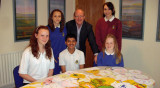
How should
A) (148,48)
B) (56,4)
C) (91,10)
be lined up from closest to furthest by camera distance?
(148,48), (56,4), (91,10)

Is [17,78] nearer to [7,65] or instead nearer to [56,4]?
[7,65]

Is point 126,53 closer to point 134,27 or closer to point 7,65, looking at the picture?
point 134,27

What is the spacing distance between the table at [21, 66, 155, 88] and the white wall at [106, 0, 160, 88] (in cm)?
148

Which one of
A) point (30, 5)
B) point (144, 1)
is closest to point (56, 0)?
point (30, 5)

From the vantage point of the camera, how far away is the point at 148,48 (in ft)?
11.3

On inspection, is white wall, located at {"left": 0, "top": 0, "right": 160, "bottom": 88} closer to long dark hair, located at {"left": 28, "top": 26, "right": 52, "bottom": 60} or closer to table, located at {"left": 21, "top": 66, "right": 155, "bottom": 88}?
long dark hair, located at {"left": 28, "top": 26, "right": 52, "bottom": 60}

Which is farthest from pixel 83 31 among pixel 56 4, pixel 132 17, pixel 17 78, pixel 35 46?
pixel 56 4

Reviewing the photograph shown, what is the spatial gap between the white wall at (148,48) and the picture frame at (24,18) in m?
1.75

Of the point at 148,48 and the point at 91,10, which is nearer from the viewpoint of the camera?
the point at 148,48

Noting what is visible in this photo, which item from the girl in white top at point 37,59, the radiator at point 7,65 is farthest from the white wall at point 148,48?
the radiator at point 7,65

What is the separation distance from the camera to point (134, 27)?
3.58 metres

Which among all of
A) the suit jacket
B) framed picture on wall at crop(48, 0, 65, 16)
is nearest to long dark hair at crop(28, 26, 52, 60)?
the suit jacket

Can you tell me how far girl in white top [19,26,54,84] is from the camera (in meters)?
2.06

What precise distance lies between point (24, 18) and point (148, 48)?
96.8 inches
